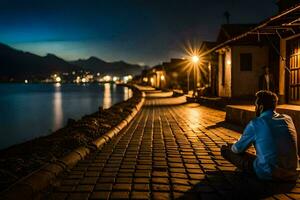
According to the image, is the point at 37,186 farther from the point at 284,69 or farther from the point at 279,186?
the point at 284,69

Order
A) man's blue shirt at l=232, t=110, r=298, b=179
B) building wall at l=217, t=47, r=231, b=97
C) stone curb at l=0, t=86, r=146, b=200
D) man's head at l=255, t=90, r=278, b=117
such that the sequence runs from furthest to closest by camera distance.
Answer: building wall at l=217, t=47, r=231, b=97 → man's head at l=255, t=90, r=278, b=117 → man's blue shirt at l=232, t=110, r=298, b=179 → stone curb at l=0, t=86, r=146, b=200

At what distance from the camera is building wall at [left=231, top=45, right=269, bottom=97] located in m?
22.0

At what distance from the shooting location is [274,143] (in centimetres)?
483

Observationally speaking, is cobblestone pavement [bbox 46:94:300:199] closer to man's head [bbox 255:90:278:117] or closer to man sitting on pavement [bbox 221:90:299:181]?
man sitting on pavement [bbox 221:90:299:181]

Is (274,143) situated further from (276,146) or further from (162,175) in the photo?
(162,175)

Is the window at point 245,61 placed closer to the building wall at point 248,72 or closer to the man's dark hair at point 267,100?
the building wall at point 248,72

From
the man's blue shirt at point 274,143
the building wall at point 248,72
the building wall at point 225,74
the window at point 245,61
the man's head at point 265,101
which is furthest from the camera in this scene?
the building wall at point 225,74

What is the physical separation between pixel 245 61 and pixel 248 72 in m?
0.76

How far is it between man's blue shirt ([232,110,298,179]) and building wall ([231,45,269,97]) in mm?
17917

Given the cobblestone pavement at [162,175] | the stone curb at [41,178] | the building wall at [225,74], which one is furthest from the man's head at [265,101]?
the building wall at [225,74]

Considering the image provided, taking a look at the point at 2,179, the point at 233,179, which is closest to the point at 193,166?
the point at 233,179

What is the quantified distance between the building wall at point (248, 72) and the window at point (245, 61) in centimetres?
19

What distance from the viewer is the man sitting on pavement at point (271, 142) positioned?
4.84 metres

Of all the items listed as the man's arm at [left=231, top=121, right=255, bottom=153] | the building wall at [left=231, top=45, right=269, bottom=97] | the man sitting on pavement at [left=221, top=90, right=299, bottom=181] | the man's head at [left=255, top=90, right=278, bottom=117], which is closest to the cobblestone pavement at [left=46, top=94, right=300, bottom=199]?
the man sitting on pavement at [left=221, top=90, right=299, bottom=181]
